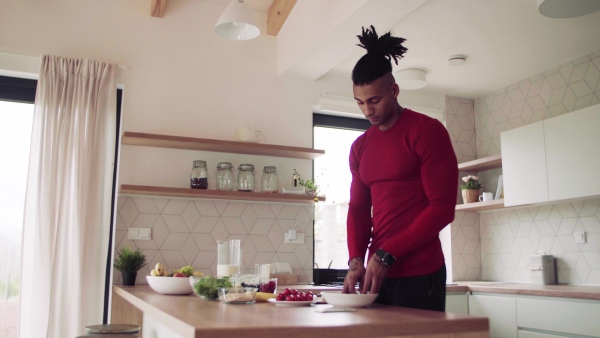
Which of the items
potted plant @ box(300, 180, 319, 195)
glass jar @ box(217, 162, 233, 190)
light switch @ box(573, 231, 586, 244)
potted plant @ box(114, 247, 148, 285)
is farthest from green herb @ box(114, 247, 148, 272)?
light switch @ box(573, 231, 586, 244)

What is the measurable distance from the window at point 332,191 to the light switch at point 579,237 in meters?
1.68

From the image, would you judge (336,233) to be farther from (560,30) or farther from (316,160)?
(560,30)

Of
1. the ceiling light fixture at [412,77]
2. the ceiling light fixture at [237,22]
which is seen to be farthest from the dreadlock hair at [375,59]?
the ceiling light fixture at [412,77]

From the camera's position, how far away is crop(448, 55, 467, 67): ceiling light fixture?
13.2ft

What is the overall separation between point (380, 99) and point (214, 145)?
78.3 inches

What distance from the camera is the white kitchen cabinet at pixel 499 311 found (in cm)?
360

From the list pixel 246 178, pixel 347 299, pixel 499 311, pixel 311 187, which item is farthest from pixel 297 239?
pixel 347 299

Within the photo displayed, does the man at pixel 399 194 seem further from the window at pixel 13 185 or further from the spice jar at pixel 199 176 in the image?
the window at pixel 13 185

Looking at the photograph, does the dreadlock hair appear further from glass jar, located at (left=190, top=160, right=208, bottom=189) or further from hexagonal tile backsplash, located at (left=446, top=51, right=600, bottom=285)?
hexagonal tile backsplash, located at (left=446, top=51, right=600, bottom=285)

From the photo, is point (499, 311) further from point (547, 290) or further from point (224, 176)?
point (224, 176)

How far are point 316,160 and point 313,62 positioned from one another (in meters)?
0.93

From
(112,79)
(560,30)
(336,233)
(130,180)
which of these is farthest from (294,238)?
(560,30)

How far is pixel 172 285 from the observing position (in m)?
2.51

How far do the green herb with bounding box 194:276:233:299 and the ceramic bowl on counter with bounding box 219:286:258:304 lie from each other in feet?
0.38
